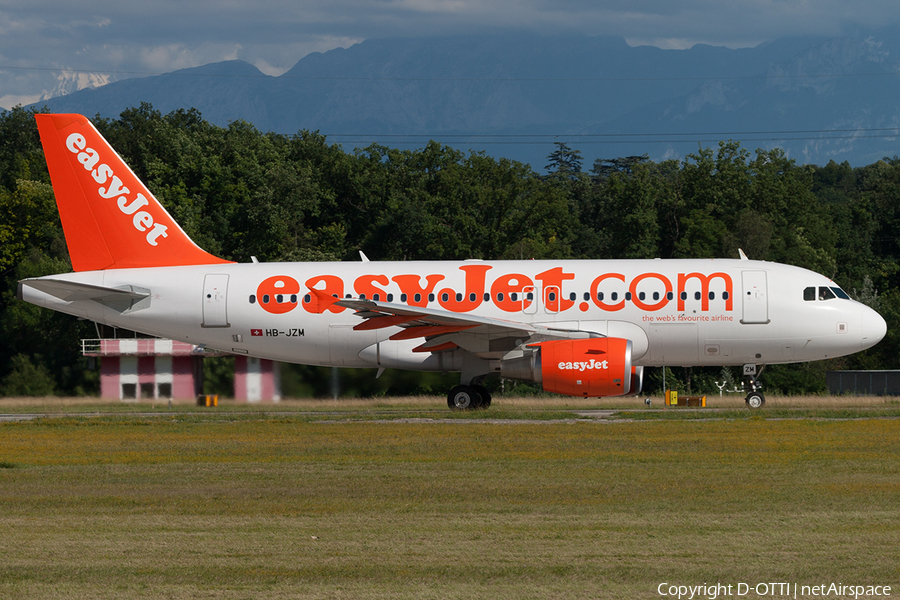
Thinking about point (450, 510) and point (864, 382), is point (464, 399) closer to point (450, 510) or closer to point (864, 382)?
point (450, 510)

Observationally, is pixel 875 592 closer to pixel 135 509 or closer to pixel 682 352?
pixel 135 509

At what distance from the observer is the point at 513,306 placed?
27.1 metres

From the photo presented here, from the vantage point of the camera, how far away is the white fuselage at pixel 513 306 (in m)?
26.7

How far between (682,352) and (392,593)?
65.3 ft

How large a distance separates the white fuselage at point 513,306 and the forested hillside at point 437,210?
29.3 meters

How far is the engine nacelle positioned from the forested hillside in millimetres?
33427

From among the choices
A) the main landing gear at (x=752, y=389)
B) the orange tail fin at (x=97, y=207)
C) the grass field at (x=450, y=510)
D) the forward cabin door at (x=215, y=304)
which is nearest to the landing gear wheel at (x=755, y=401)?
the main landing gear at (x=752, y=389)

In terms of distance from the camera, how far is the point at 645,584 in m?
8.38

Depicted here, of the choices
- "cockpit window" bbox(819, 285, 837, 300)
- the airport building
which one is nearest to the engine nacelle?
"cockpit window" bbox(819, 285, 837, 300)

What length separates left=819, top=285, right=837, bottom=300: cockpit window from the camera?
27.1m

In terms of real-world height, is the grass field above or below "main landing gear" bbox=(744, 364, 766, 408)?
below

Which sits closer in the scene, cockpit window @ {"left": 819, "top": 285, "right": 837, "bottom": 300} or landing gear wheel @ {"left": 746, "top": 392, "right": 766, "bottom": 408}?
cockpit window @ {"left": 819, "top": 285, "right": 837, "bottom": 300}

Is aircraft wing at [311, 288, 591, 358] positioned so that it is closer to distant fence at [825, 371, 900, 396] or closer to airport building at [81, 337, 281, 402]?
airport building at [81, 337, 281, 402]

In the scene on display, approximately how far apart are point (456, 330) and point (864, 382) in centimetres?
2656
